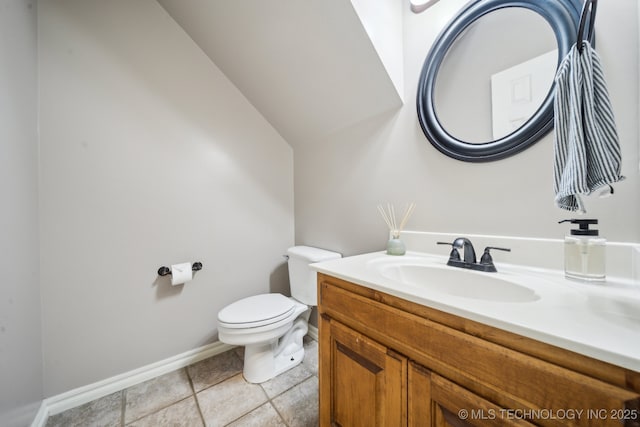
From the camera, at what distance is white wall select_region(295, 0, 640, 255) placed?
67 centimetres

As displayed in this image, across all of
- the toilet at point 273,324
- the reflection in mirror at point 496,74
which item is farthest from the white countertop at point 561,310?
the toilet at point 273,324

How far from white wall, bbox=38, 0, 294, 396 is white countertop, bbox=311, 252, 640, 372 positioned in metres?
1.22

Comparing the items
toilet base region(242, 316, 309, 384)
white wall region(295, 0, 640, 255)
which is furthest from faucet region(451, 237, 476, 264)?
toilet base region(242, 316, 309, 384)

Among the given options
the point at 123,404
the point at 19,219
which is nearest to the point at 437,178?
the point at 19,219

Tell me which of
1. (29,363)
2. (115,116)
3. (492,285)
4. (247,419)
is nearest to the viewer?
(492,285)

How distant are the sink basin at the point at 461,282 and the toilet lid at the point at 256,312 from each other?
2.33 ft

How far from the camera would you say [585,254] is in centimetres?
66

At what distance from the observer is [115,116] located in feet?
4.27

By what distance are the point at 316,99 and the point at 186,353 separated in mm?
1914

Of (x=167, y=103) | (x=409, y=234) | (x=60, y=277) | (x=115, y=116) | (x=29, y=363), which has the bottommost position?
(x=29, y=363)

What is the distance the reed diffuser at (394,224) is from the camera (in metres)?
1.09

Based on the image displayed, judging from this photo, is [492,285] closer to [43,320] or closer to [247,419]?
[247,419]

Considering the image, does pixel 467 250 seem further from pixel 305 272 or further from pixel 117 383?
pixel 117 383

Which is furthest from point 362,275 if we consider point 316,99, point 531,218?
point 316,99
